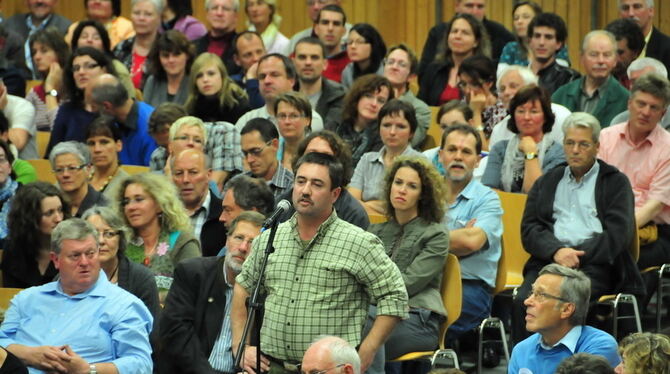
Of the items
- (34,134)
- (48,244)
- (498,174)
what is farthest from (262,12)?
(48,244)

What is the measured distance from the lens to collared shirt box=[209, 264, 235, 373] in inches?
191

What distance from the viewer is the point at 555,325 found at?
4.58 metres

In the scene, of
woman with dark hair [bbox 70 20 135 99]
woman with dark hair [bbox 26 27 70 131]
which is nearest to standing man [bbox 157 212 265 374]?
woman with dark hair [bbox 26 27 70 131]

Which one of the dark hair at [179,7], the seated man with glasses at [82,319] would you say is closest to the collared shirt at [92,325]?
the seated man with glasses at [82,319]

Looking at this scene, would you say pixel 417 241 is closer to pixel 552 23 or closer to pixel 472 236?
pixel 472 236

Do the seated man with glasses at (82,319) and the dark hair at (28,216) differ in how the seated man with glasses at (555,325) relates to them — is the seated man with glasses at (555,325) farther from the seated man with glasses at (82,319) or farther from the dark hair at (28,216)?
the dark hair at (28,216)

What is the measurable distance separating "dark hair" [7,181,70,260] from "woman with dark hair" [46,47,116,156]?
1215 mm

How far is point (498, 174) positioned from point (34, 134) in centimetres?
264

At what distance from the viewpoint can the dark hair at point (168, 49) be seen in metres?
7.66

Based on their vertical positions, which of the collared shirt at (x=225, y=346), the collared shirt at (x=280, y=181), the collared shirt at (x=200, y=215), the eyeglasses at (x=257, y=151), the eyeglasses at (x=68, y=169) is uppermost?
the eyeglasses at (x=257, y=151)

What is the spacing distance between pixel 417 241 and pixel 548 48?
111 inches

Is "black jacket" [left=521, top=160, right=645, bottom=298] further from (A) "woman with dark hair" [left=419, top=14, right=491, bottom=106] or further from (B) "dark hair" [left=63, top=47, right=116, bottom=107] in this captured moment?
(B) "dark hair" [left=63, top=47, right=116, bottom=107]

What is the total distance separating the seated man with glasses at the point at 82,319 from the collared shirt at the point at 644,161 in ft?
8.24

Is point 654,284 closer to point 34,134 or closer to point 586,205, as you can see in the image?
point 586,205
